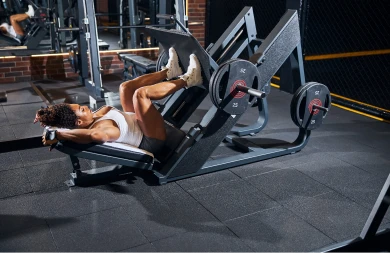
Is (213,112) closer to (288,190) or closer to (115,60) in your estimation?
(288,190)

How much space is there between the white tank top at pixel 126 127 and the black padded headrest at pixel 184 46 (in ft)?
1.71

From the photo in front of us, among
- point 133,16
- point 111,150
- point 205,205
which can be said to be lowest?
point 205,205

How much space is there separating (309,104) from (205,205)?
1140mm

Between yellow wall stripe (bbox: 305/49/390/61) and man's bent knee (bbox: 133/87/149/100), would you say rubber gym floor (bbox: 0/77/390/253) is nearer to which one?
man's bent knee (bbox: 133/87/149/100)

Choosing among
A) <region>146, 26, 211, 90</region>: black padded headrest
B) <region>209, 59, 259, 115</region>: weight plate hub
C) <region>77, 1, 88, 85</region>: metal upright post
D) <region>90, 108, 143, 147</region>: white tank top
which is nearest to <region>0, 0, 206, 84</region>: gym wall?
<region>77, 1, 88, 85</region>: metal upright post

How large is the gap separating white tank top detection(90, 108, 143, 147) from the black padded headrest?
520 millimetres

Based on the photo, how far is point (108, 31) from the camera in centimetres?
993

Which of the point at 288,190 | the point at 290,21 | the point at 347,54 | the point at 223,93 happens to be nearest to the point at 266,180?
the point at 288,190

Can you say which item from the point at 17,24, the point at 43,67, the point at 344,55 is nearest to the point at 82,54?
the point at 43,67

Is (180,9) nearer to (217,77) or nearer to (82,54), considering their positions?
(82,54)

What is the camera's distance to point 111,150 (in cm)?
234

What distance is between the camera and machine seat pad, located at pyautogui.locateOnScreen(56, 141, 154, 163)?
2.22m

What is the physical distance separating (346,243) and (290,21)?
1564mm

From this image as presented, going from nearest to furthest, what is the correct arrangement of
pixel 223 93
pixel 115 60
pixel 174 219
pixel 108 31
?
pixel 174 219
pixel 223 93
pixel 115 60
pixel 108 31
